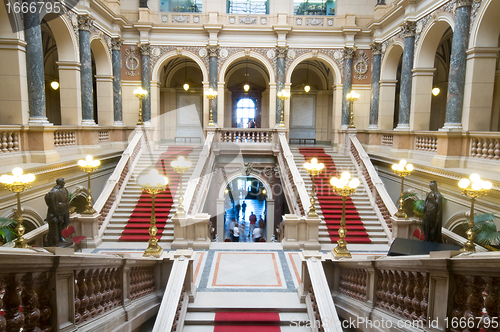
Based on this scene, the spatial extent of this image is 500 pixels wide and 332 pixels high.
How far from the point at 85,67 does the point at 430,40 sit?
14376mm

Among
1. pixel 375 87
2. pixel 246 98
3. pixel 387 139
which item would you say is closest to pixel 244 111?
pixel 246 98

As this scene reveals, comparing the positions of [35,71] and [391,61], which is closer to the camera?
[35,71]

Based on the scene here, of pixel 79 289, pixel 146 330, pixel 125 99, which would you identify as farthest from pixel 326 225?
pixel 125 99

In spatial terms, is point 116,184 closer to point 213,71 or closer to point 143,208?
point 143,208

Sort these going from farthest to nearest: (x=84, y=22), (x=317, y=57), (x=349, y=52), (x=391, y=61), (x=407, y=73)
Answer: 1. (x=317, y=57)
2. (x=349, y=52)
3. (x=391, y=61)
4. (x=407, y=73)
5. (x=84, y=22)

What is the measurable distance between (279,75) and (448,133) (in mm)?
9855

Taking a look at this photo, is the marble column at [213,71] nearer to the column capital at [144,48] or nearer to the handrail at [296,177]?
the column capital at [144,48]

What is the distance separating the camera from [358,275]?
6.04 m

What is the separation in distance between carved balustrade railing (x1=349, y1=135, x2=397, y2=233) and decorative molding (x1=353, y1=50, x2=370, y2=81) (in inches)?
179

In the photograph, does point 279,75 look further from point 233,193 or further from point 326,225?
point 233,193

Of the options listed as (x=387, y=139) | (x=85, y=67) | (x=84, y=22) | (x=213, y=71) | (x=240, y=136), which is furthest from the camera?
(x=213, y=71)

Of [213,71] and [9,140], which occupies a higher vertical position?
[213,71]

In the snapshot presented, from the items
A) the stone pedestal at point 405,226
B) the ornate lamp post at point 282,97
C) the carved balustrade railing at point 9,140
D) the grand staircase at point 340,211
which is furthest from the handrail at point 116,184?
the stone pedestal at point 405,226

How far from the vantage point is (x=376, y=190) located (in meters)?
13.0
